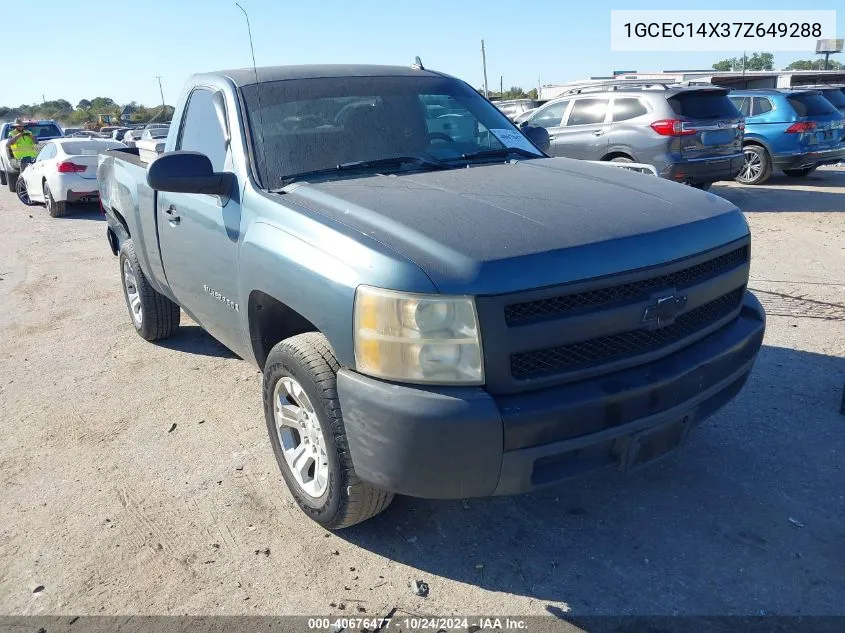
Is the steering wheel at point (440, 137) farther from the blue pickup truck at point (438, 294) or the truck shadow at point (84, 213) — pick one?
the truck shadow at point (84, 213)

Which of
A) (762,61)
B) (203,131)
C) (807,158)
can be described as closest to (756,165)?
(807,158)

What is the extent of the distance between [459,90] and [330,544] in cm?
273

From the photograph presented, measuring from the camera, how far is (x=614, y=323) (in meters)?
2.54

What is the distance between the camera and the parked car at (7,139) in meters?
19.3

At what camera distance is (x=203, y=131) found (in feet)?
13.3

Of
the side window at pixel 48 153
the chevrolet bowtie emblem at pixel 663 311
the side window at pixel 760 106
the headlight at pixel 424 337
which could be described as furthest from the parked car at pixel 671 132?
the side window at pixel 48 153

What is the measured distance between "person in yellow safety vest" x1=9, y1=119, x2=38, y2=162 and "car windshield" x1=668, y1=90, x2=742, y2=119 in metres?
15.7

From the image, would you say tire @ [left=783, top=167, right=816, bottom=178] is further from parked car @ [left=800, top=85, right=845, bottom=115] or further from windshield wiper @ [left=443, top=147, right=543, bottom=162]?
windshield wiper @ [left=443, top=147, right=543, bottom=162]

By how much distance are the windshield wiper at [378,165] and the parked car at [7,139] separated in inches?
743

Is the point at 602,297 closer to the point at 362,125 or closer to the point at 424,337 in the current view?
the point at 424,337

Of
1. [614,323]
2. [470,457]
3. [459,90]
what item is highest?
[459,90]

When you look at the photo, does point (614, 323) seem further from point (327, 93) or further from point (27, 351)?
point (27, 351)

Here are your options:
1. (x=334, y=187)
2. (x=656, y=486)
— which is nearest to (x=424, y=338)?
(x=334, y=187)

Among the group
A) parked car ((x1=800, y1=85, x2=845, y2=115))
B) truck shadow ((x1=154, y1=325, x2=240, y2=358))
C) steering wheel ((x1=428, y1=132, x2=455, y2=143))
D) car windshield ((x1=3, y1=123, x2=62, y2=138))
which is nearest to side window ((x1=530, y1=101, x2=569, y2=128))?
parked car ((x1=800, y1=85, x2=845, y2=115))
